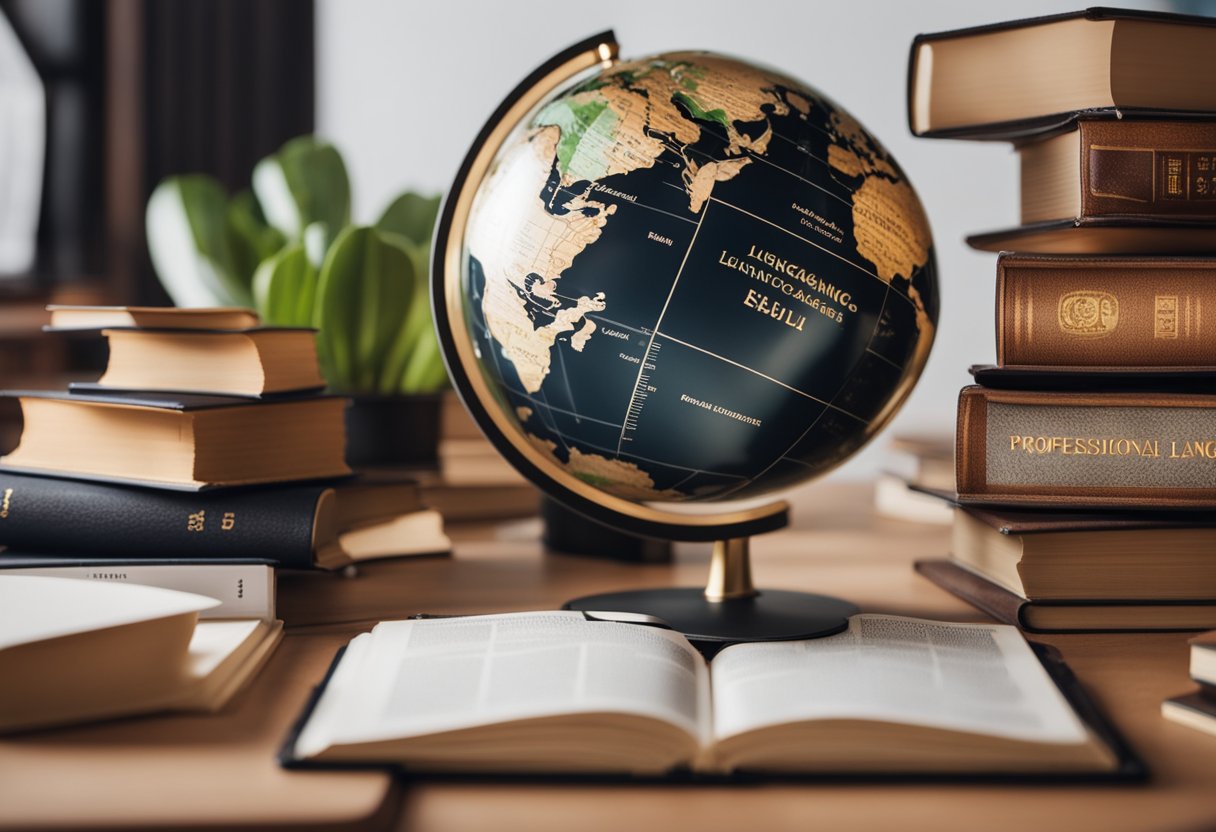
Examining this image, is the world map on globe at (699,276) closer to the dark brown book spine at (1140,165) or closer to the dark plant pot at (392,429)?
the dark brown book spine at (1140,165)

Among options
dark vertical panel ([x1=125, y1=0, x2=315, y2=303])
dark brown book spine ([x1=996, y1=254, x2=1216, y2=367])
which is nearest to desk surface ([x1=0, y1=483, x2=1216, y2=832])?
dark brown book spine ([x1=996, y1=254, x2=1216, y2=367])

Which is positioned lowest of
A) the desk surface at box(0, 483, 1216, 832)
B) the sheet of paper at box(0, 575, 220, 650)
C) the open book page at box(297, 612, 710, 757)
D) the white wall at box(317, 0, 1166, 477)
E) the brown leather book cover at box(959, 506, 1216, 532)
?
the desk surface at box(0, 483, 1216, 832)

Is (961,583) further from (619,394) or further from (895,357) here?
(619,394)

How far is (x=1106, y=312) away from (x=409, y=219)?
934 millimetres

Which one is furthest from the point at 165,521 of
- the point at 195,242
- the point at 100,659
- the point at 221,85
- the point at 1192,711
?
the point at 221,85

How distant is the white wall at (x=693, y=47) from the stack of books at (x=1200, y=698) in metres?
1.61

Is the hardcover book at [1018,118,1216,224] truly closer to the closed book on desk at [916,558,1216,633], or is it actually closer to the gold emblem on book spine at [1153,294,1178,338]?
the gold emblem on book spine at [1153,294,1178,338]

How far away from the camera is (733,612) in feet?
2.77

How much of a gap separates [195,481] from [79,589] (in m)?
0.20

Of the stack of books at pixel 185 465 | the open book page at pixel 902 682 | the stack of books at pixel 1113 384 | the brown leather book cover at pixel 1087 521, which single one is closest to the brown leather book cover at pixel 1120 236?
the stack of books at pixel 1113 384

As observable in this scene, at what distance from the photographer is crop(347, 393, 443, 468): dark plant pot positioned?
1.34 metres

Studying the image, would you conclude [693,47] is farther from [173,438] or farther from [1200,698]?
[1200,698]

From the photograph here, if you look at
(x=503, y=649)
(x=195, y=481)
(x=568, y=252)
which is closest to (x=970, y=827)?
(x=503, y=649)

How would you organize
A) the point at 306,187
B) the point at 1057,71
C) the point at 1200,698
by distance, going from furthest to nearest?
the point at 306,187 < the point at 1057,71 < the point at 1200,698
